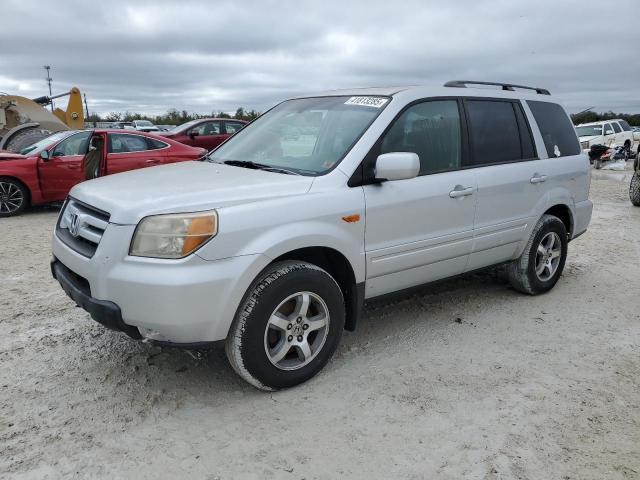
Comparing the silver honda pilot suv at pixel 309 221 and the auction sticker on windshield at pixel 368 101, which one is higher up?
the auction sticker on windshield at pixel 368 101

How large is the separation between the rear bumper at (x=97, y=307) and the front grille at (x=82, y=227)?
0.63 ft

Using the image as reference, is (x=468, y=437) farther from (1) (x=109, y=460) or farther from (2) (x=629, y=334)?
(2) (x=629, y=334)

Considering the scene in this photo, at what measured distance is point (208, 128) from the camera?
1522cm

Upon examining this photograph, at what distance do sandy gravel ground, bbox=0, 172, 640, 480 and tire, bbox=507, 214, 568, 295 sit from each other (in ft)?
0.95

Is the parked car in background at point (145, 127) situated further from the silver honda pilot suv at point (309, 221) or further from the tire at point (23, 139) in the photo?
the silver honda pilot suv at point (309, 221)

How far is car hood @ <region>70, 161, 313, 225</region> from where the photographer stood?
2.90m

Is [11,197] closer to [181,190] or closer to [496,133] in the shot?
[181,190]

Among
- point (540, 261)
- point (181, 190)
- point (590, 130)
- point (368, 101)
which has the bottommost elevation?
point (540, 261)

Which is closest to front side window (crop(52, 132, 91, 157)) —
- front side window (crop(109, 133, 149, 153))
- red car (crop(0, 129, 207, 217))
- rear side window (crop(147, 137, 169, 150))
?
red car (crop(0, 129, 207, 217))

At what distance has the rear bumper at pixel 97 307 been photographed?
9.37 feet

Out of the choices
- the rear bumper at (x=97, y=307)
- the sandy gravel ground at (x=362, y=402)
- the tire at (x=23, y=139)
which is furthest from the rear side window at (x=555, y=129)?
the tire at (x=23, y=139)

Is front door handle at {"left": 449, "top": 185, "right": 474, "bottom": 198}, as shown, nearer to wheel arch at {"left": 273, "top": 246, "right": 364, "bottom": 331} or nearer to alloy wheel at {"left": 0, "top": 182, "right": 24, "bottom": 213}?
wheel arch at {"left": 273, "top": 246, "right": 364, "bottom": 331}

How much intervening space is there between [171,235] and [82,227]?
715 mm

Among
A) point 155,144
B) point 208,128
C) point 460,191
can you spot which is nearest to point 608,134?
point 208,128
